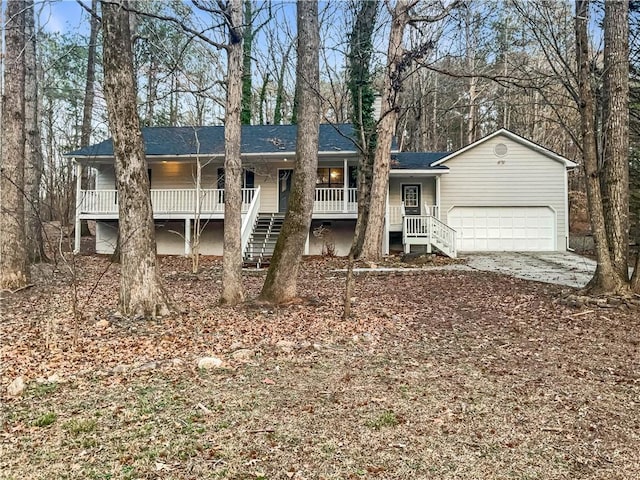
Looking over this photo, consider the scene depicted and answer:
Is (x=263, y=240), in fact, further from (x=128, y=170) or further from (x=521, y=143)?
(x=521, y=143)

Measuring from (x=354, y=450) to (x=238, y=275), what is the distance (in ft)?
14.5

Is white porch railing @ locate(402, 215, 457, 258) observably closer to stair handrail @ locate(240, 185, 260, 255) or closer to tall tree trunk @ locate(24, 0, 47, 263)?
stair handrail @ locate(240, 185, 260, 255)

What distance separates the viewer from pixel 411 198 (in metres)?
17.2

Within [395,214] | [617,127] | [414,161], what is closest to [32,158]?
[395,214]

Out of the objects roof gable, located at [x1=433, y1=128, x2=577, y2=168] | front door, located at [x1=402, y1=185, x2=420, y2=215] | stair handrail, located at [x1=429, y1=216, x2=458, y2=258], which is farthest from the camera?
front door, located at [x1=402, y1=185, x2=420, y2=215]

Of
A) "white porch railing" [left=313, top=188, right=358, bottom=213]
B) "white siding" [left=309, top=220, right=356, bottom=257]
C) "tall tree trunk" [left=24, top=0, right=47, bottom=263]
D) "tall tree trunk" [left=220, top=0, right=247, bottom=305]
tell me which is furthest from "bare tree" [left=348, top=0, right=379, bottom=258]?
"tall tree trunk" [left=24, top=0, right=47, bottom=263]

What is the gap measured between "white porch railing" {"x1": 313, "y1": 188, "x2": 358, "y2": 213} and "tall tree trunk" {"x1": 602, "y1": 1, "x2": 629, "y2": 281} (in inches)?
347

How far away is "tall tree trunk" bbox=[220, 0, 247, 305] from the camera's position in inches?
250

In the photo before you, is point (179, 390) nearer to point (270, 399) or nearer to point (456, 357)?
point (270, 399)

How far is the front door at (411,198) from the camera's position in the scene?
17.1 metres

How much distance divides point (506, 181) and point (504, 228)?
1.81 metres

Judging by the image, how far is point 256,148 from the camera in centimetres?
1603

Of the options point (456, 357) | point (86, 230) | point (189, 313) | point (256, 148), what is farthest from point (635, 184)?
point (86, 230)

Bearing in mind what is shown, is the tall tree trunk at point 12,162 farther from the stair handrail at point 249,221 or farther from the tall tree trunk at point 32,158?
the stair handrail at point 249,221
